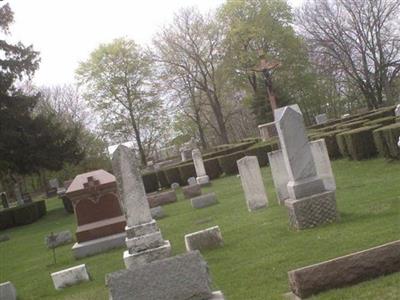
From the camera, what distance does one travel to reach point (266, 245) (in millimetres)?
9398

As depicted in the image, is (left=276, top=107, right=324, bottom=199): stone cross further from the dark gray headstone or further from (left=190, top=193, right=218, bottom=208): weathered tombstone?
(left=190, top=193, right=218, bottom=208): weathered tombstone

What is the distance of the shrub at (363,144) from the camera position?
63.2ft

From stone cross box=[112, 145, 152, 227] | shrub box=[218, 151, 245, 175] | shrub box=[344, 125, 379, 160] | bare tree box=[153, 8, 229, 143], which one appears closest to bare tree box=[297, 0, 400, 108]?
bare tree box=[153, 8, 229, 143]

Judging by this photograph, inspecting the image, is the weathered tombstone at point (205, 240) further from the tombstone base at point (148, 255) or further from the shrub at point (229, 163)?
the shrub at point (229, 163)

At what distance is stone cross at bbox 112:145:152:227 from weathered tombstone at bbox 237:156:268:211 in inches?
182

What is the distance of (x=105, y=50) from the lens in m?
58.8

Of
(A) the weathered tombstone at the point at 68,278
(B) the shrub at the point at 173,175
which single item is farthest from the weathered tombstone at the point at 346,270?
(B) the shrub at the point at 173,175

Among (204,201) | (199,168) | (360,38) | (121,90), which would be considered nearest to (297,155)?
(204,201)

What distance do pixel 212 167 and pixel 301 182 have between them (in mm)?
20551

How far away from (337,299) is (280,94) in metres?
45.1

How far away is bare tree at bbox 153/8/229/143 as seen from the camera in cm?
5181

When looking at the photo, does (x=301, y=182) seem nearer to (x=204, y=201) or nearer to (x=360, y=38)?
(x=204, y=201)

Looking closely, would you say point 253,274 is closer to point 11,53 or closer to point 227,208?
point 227,208

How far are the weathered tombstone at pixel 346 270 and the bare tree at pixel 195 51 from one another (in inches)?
1832
